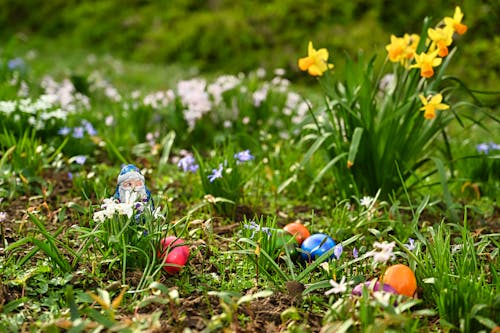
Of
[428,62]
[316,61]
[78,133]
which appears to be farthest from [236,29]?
[428,62]

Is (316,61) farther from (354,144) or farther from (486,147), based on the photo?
(486,147)

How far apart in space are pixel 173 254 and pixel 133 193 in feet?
0.82

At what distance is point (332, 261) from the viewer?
200 cm

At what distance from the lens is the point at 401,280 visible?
1857 millimetres

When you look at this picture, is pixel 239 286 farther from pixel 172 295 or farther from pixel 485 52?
pixel 485 52

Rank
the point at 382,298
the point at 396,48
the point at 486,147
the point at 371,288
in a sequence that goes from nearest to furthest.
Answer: the point at 382,298
the point at 371,288
the point at 396,48
the point at 486,147

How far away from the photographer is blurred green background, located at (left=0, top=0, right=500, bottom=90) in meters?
5.96

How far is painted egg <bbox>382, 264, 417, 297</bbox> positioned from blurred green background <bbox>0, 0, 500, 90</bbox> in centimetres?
390

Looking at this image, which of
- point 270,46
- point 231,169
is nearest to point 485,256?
point 231,169

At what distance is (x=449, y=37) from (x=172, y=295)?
1.61 metres

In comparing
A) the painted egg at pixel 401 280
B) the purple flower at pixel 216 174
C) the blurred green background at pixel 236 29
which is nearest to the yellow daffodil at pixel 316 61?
the purple flower at pixel 216 174

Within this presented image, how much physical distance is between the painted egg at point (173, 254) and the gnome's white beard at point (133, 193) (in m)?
0.17

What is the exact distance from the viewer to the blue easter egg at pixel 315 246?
84.9 inches

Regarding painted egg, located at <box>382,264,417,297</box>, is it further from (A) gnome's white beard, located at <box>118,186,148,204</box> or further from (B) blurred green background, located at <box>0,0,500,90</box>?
(B) blurred green background, located at <box>0,0,500,90</box>
